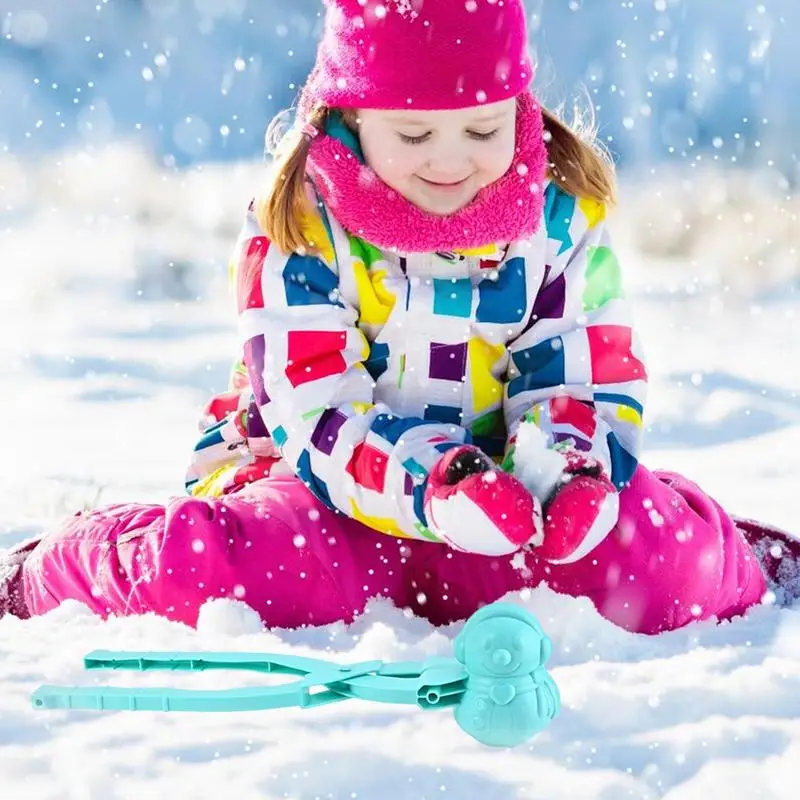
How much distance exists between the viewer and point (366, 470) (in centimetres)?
204

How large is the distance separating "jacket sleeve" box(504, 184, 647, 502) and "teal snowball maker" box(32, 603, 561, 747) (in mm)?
691

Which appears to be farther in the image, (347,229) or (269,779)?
(347,229)

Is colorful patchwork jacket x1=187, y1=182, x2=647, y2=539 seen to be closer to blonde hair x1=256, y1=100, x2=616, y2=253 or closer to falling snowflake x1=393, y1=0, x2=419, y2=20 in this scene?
blonde hair x1=256, y1=100, x2=616, y2=253

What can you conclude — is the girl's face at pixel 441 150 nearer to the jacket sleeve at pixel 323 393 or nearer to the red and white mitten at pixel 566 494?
the jacket sleeve at pixel 323 393

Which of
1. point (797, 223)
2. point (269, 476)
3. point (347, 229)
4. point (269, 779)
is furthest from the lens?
point (797, 223)

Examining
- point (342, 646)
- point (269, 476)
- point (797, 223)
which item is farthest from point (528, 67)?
point (797, 223)

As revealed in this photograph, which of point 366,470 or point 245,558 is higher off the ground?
point 366,470

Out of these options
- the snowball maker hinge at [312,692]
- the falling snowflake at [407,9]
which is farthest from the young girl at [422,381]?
the snowball maker hinge at [312,692]

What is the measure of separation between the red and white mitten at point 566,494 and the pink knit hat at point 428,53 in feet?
1.80

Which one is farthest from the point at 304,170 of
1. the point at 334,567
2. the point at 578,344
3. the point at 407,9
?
the point at 334,567

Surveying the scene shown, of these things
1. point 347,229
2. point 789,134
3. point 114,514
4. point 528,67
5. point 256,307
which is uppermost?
point 789,134

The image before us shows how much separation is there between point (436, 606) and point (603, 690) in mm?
599

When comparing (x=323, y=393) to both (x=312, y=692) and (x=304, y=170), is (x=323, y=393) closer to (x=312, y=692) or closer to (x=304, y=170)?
(x=304, y=170)

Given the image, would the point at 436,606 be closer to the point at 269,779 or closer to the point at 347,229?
the point at 347,229
